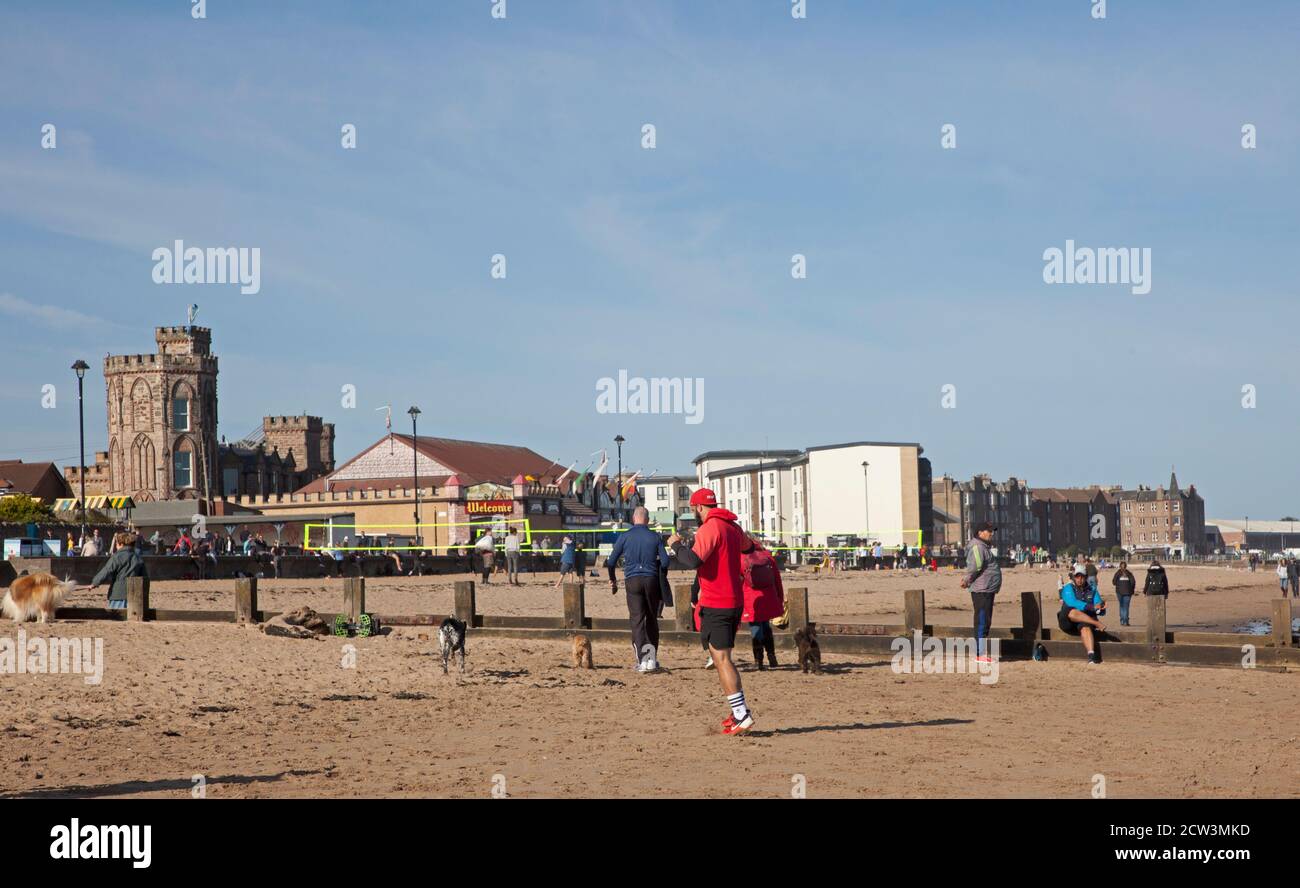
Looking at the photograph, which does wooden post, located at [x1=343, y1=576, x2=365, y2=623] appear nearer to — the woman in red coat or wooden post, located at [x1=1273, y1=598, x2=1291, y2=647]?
the woman in red coat

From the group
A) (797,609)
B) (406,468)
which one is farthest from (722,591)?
(406,468)

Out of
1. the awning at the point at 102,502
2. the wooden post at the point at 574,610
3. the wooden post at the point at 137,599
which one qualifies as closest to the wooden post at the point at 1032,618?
the wooden post at the point at 574,610

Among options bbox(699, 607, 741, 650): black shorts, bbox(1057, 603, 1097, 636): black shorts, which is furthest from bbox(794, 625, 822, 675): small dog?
bbox(699, 607, 741, 650): black shorts

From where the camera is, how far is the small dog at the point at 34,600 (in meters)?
19.2

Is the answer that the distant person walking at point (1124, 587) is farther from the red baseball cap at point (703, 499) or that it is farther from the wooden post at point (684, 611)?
the red baseball cap at point (703, 499)

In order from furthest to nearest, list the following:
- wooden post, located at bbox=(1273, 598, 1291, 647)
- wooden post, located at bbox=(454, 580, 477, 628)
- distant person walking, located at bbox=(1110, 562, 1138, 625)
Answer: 1. distant person walking, located at bbox=(1110, 562, 1138, 625)
2. wooden post, located at bbox=(454, 580, 477, 628)
3. wooden post, located at bbox=(1273, 598, 1291, 647)

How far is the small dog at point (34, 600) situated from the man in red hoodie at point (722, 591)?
1185cm

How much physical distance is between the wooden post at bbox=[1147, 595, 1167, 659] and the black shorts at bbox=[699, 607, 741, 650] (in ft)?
25.8

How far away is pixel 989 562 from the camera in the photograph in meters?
16.9

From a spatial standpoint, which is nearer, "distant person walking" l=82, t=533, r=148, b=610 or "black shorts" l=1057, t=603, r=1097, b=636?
"black shorts" l=1057, t=603, r=1097, b=636

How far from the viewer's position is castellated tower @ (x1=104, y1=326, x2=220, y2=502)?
102375 millimetres

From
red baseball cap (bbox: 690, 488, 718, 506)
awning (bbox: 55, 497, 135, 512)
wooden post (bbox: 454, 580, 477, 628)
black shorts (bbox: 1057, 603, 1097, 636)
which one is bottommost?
black shorts (bbox: 1057, 603, 1097, 636)

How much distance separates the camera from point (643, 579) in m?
15.6
